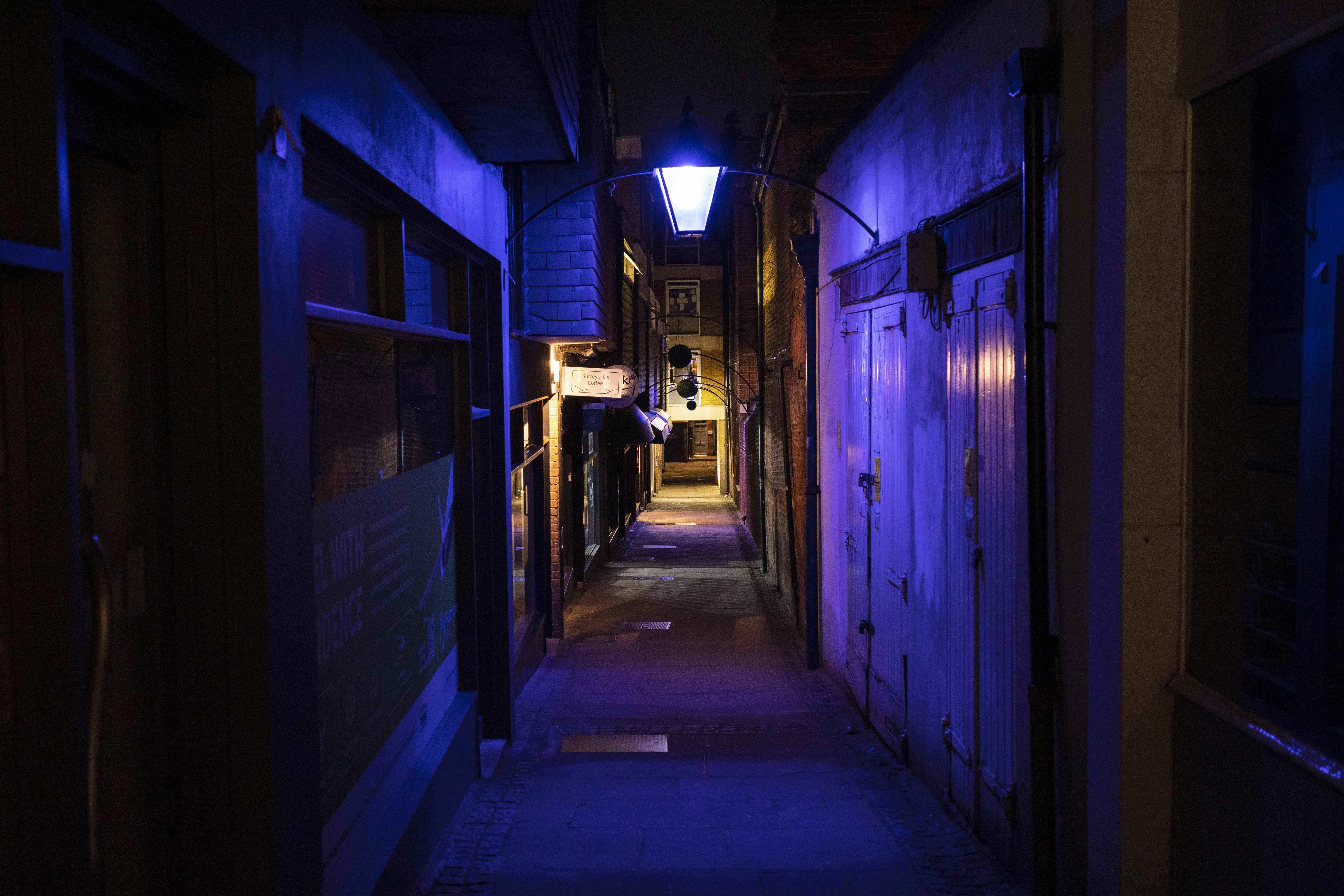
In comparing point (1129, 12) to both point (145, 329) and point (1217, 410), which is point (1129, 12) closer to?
point (1217, 410)

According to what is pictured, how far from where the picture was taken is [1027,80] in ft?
12.4

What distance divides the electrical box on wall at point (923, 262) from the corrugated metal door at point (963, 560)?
0.62 ft

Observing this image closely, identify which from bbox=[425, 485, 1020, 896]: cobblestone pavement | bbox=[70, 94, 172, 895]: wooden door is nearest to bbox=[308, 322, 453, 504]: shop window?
bbox=[70, 94, 172, 895]: wooden door

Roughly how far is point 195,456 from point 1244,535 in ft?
10.8

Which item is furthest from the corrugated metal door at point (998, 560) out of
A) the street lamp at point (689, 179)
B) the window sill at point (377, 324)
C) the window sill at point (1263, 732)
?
the window sill at point (377, 324)

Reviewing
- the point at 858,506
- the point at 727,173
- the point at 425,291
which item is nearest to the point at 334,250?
the point at 425,291

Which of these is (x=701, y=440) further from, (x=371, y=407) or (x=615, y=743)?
(x=371, y=407)

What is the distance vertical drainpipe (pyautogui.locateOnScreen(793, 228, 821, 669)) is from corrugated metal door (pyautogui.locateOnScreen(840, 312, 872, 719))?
1.01 metres

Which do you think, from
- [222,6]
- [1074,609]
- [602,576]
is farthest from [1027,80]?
[602,576]

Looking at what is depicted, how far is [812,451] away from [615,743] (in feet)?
11.6

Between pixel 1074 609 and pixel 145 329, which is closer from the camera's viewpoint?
pixel 145 329

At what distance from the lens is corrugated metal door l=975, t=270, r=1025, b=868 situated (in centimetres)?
432

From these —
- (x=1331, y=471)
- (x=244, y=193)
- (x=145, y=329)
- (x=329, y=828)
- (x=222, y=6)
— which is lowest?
(x=329, y=828)

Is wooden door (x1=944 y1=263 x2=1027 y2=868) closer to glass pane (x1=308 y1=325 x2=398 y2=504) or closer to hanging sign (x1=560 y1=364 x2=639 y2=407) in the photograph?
glass pane (x1=308 y1=325 x2=398 y2=504)
